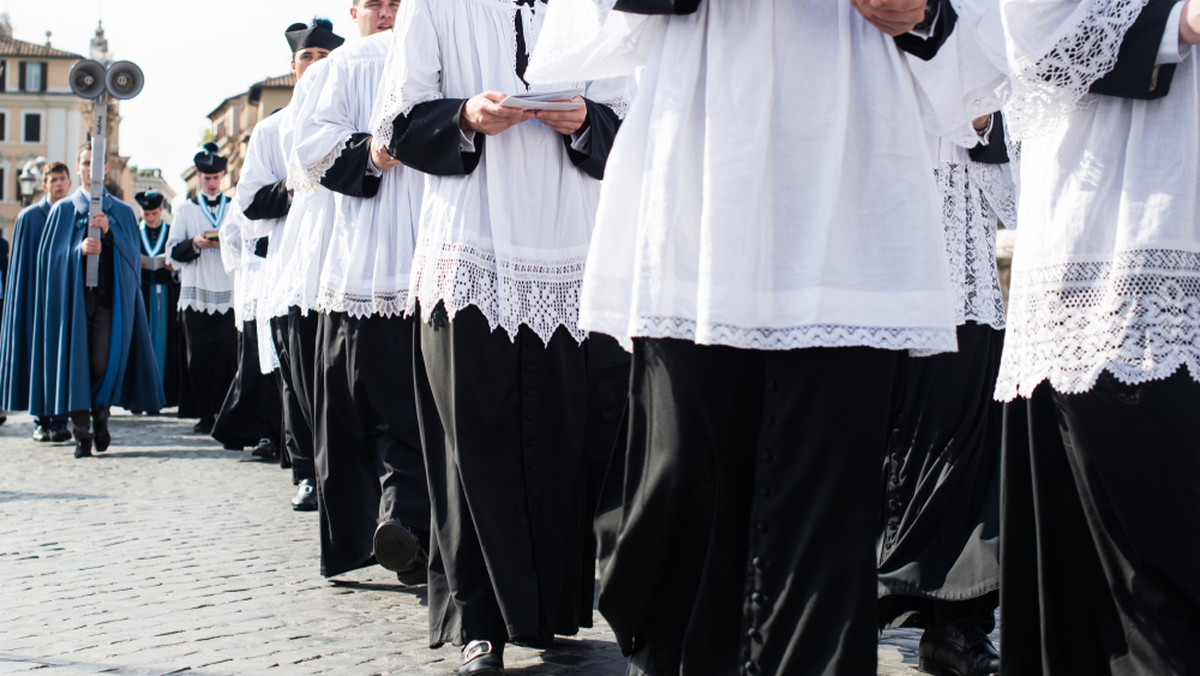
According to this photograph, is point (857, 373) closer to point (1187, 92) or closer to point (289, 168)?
point (1187, 92)

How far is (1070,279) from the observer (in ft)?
9.61

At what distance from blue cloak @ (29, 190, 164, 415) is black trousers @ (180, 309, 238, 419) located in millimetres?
1602

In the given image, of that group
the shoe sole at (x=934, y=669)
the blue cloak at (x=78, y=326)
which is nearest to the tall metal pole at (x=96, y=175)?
the blue cloak at (x=78, y=326)

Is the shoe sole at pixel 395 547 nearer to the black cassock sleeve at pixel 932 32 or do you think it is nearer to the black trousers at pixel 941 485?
the black trousers at pixel 941 485

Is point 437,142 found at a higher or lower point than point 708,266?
higher

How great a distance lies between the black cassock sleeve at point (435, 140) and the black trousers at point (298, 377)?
2040 mm

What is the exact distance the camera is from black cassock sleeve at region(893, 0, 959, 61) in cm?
264

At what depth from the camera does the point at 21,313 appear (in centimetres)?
1173

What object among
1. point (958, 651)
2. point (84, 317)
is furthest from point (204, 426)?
point (958, 651)

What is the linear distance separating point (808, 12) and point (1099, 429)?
3.49 ft

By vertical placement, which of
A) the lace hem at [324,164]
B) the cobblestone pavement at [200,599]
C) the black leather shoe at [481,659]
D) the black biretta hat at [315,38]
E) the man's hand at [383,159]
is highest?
the black biretta hat at [315,38]

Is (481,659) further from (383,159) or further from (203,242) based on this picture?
(203,242)

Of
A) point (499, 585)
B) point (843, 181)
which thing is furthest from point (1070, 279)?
point (499, 585)

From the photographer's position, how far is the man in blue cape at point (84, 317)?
10.9 metres
